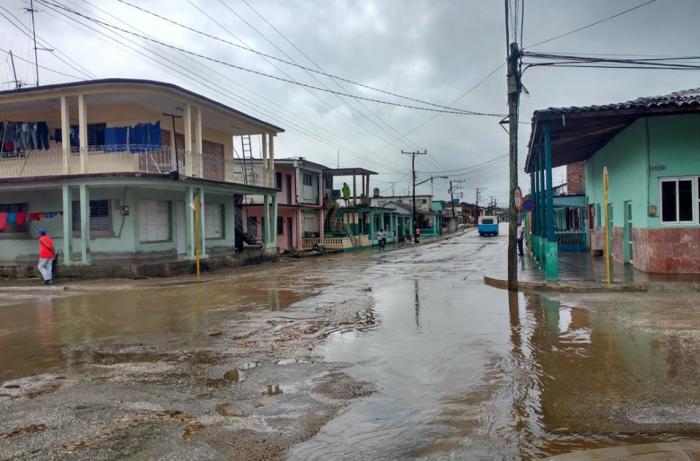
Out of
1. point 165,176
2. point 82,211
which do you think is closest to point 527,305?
point 165,176

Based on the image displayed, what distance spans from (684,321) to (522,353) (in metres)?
3.96

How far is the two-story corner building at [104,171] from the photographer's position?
21031 millimetres

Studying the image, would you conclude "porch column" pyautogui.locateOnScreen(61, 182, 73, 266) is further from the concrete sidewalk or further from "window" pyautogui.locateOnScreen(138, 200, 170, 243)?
the concrete sidewalk

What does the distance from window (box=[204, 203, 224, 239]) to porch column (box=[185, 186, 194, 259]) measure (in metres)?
2.59

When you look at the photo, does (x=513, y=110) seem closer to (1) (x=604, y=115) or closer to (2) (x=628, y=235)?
(1) (x=604, y=115)

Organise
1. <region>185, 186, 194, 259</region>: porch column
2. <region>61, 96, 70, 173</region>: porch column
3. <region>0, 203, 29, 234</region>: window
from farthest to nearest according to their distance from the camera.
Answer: <region>0, 203, 29, 234</region>: window
<region>185, 186, 194, 259</region>: porch column
<region>61, 96, 70, 173</region>: porch column

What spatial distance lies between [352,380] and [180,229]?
63.6 feet

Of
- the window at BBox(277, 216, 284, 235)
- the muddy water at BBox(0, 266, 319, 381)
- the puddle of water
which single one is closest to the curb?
the muddy water at BBox(0, 266, 319, 381)

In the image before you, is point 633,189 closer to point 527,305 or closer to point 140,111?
point 527,305

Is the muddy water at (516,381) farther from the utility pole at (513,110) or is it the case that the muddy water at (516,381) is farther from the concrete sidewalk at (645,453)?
the utility pole at (513,110)

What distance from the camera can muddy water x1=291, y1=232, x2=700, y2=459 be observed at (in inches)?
185

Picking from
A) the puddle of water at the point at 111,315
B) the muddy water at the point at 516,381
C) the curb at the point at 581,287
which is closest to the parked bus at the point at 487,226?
the puddle of water at the point at 111,315

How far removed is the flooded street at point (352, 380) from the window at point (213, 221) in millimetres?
14358

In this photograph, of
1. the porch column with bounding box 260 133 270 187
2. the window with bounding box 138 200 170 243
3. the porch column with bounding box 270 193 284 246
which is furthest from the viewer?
the porch column with bounding box 270 193 284 246
